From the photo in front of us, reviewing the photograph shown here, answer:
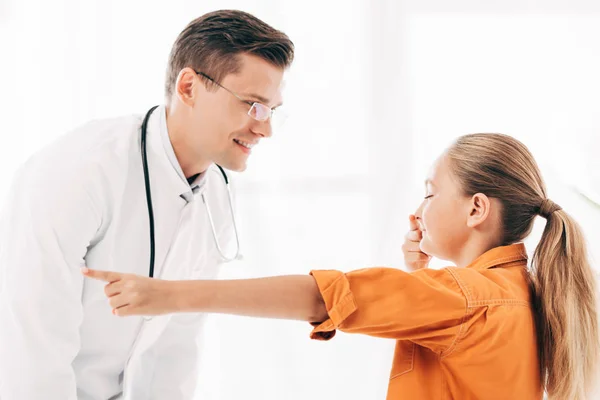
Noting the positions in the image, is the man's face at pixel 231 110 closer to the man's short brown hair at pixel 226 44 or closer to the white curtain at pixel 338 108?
the man's short brown hair at pixel 226 44

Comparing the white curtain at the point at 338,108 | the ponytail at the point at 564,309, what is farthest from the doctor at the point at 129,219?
the white curtain at the point at 338,108

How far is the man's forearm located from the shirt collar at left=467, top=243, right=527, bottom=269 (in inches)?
15.3

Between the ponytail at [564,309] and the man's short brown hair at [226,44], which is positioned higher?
the man's short brown hair at [226,44]

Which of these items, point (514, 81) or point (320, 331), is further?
point (514, 81)

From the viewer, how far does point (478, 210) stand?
135 centimetres

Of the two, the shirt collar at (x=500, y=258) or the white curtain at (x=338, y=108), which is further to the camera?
the white curtain at (x=338, y=108)

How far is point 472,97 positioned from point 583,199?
1.81ft

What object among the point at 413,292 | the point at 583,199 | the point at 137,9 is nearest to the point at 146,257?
the point at 413,292

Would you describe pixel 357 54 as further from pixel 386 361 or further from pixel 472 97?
pixel 386 361

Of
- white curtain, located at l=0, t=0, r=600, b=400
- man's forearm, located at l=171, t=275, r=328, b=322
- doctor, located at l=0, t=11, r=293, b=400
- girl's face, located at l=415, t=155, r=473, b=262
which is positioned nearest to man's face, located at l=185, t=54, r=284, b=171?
doctor, located at l=0, t=11, r=293, b=400

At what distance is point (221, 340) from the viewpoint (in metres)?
2.60

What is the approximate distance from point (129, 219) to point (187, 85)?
334mm

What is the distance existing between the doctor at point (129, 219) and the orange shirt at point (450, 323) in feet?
1.80

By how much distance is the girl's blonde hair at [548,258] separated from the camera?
127 cm
